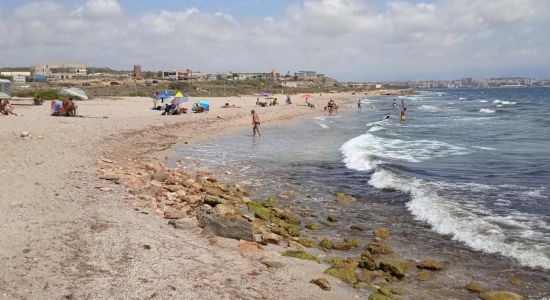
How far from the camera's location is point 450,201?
1203 cm

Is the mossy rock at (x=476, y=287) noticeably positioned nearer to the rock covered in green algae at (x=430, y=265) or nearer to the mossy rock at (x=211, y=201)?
the rock covered in green algae at (x=430, y=265)

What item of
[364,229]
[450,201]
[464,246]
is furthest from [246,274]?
[450,201]

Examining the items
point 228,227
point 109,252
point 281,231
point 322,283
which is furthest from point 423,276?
point 109,252

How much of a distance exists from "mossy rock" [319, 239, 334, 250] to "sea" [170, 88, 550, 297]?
0.75 m

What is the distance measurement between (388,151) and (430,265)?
14.4 metres

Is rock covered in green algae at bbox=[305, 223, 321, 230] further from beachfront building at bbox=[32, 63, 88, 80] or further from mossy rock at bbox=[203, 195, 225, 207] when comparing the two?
beachfront building at bbox=[32, 63, 88, 80]

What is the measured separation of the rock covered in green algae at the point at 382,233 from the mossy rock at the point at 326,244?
1275 mm

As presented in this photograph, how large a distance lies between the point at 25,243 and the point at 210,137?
19870 mm

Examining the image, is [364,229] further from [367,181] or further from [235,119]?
[235,119]

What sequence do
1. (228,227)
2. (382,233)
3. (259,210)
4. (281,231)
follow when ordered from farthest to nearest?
(259,210) → (382,233) → (281,231) → (228,227)

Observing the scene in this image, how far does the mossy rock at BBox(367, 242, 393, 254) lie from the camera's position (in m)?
8.51

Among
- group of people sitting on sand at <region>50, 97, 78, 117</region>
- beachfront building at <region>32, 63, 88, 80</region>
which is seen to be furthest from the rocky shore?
beachfront building at <region>32, 63, 88, 80</region>

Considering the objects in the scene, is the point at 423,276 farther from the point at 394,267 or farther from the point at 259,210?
the point at 259,210

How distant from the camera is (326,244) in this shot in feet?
28.8
